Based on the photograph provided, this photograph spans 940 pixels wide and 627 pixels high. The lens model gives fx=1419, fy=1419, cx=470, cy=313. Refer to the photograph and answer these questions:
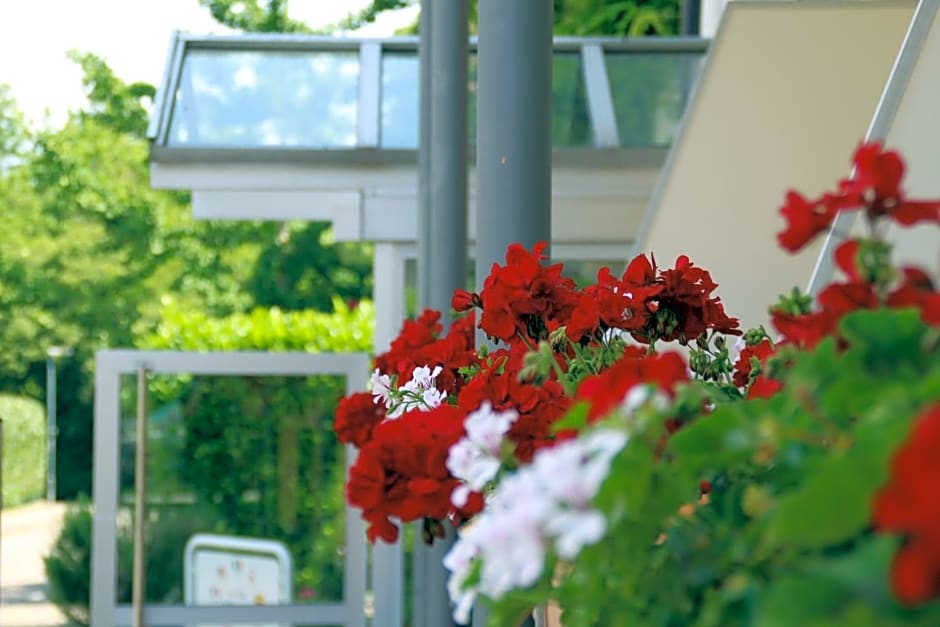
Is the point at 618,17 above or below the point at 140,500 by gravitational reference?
above

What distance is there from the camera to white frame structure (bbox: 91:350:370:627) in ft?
19.2

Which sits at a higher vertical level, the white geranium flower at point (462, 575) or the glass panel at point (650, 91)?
the glass panel at point (650, 91)

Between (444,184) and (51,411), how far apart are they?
16.4 meters

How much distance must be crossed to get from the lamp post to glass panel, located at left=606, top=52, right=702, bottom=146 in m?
14.1

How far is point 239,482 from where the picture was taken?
6.05 m

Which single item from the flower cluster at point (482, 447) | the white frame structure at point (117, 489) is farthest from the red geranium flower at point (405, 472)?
the white frame structure at point (117, 489)

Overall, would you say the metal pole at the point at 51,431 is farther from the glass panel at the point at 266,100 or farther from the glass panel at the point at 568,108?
the glass panel at the point at 568,108

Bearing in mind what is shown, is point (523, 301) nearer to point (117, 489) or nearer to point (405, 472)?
point (405, 472)

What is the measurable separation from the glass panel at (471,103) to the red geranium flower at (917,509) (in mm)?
5075

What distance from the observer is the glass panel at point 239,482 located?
5.92 metres

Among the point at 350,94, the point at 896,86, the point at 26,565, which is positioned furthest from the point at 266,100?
the point at 26,565

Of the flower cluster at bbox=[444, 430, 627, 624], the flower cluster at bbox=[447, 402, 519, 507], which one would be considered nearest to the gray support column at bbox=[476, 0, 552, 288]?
the flower cluster at bbox=[447, 402, 519, 507]

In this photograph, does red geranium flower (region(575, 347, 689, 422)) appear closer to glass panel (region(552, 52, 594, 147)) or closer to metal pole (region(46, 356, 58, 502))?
glass panel (region(552, 52, 594, 147))

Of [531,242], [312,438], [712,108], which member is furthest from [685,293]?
[312,438]
